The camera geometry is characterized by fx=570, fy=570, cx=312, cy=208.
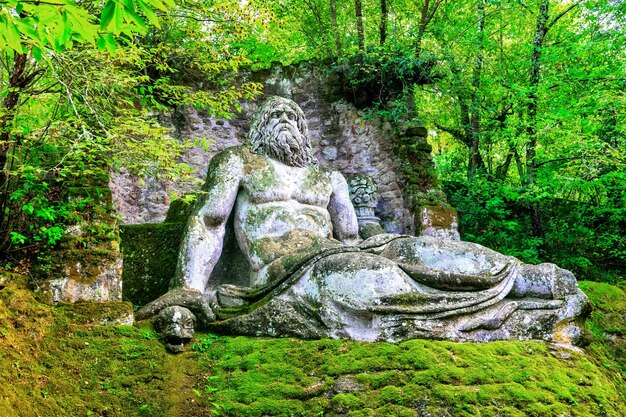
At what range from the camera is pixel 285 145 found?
17.4 feet

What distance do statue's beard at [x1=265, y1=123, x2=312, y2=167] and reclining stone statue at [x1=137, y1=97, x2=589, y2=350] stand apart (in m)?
0.14

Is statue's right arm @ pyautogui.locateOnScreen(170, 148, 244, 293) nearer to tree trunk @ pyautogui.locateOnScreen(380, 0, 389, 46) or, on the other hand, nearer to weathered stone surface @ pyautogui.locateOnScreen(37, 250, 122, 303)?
weathered stone surface @ pyautogui.locateOnScreen(37, 250, 122, 303)

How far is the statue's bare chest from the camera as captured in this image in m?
5.12

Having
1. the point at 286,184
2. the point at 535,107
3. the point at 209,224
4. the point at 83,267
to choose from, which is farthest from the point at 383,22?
the point at 83,267

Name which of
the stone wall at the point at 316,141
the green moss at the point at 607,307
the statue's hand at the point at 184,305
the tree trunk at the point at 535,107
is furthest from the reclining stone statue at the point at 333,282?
the tree trunk at the point at 535,107

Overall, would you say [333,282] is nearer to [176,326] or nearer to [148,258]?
[176,326]

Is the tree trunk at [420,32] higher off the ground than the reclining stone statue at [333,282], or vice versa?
the tree trunk at [420,32]

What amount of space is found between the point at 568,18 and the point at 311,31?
542 centimetres

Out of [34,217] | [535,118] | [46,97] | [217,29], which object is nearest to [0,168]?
[34,217]

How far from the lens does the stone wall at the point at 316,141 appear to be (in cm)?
A: 774

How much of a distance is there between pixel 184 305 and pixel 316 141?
16.2 feet

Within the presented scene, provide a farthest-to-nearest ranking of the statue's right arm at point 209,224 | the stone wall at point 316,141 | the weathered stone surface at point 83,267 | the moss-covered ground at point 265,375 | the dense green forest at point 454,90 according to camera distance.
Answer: the stone wall at point 316,141 < the dense green forest at point 454,90 < the statue's right arm at point 209,224 < the weathered stone surface at point 83,267 < the moss-covered ground at point 265,375

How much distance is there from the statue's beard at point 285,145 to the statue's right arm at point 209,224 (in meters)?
0.33

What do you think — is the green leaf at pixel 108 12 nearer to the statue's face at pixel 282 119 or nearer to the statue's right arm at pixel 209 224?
the statue's right arm at pixel 209 224
